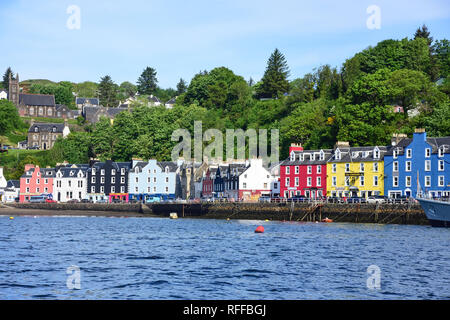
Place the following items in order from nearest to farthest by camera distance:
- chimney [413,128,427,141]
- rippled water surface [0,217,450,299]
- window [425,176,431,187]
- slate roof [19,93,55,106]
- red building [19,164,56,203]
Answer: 1. rippled water surface [0,217,450,299]
2. window [425,176,431,187]
3. chimney [413,128,427,141]
4. red building [19,164,56,203]
5. slate roof [19,93,55,106]

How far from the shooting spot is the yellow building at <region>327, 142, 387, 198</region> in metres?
90.9

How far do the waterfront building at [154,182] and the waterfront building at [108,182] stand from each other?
1738mm

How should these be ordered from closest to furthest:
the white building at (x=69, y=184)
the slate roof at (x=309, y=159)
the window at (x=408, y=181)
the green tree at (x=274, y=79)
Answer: the window at (x=408, y=181)
the slate roof at (x=309, y=159)
the white building at (x=69, y=184)
the green tree at (x=274, y=79)

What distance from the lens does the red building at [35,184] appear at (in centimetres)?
13525

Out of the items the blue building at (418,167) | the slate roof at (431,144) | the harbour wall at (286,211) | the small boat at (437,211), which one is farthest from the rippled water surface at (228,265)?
the slate roof at (431,144)

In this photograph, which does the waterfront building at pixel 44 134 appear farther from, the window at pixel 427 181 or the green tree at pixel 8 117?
the window at pixel 427 181

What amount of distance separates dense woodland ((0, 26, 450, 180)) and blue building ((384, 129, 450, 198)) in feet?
44.7

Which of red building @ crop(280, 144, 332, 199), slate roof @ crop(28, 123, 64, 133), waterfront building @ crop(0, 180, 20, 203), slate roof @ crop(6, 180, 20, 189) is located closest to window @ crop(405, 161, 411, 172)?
red building @ crop(280, 144, 332, 199)

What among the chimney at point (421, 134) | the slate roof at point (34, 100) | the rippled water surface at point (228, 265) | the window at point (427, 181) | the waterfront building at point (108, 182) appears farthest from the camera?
the slate roof at point (34, 100)

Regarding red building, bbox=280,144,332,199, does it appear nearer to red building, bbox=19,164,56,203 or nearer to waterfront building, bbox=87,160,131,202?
waterfront building, bbox=87,160,131,202

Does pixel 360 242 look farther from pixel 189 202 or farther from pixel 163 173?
pixel 163 173

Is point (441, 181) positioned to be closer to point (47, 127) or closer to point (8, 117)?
point (47, 127)

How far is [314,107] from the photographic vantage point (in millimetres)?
131625

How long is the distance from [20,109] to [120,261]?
165 m
